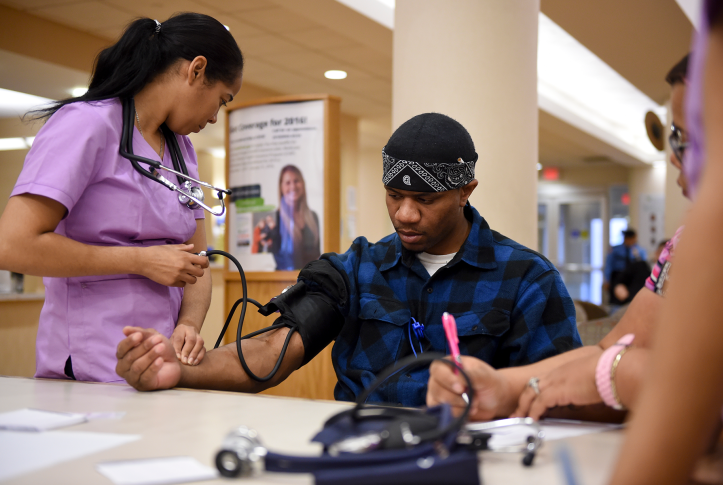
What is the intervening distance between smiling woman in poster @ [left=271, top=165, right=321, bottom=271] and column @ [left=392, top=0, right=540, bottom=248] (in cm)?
79

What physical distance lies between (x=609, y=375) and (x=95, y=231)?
43.9 inches

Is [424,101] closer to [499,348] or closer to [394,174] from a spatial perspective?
[394,174]

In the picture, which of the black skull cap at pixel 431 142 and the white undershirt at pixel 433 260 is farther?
the white undershirt at pixel 433 260

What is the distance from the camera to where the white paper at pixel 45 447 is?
2.37 ft

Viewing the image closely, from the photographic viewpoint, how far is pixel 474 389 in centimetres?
96

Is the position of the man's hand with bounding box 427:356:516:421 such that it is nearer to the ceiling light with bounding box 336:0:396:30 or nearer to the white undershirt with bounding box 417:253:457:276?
the white undershirt with bounding box 417:253:457:276

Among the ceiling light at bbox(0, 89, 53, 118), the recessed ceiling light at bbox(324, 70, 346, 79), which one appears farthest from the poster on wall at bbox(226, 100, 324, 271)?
the ceiling light at bbox(0, 89, 53, 118)

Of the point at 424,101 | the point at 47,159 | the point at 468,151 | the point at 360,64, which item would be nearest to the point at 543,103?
the point at 360,64

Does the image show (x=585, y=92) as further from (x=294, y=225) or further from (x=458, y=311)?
(x=458, y=311)

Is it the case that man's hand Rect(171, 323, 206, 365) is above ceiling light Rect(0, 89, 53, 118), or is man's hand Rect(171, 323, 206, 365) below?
below

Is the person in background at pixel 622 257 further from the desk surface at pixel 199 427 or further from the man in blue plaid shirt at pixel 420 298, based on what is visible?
the desk surface at pixel 199 427

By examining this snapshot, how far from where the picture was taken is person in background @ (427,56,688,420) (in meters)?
0.86

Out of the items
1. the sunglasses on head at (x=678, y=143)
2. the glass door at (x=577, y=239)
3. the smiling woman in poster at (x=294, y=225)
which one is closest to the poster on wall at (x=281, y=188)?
the smiling woman in poster at (x=294, y=225)

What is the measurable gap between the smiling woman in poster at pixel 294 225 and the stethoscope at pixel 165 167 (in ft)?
6.02
